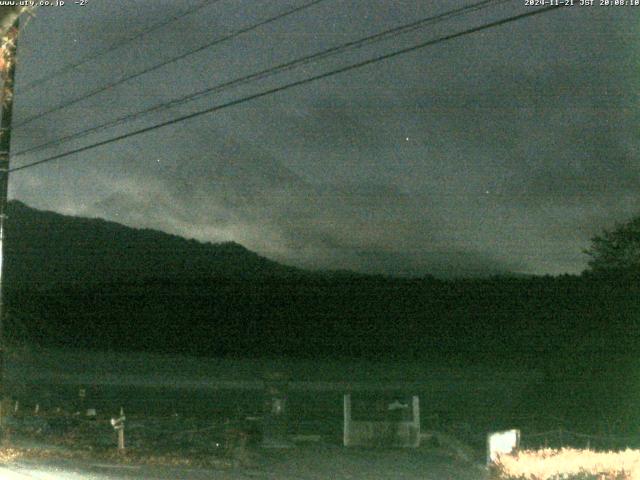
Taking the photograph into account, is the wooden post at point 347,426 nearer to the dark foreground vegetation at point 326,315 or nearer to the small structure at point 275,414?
the small structure at point 275,414

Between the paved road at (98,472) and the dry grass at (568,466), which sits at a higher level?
the dry grass at (568,466)

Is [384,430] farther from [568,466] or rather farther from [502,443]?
[568,466]

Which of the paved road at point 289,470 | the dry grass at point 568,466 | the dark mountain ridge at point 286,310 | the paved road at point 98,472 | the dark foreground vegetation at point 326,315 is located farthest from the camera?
the dark mountain ridge at point 286,310

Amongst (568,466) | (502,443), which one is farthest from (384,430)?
(568,466)

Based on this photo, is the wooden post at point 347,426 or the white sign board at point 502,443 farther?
the wooden post at point 347,426

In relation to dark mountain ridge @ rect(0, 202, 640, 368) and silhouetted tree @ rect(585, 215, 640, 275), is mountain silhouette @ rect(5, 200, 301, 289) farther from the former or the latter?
silhouetted tree @ rect(585, 215, 640, 275)

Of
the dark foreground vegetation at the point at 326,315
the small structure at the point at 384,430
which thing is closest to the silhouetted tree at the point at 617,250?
the dark foreground vegetation at the point at 326,315

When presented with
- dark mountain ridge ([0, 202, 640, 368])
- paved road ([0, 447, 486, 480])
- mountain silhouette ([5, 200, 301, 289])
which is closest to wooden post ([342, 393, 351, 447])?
paved road ([0, 447, 486, 480])
